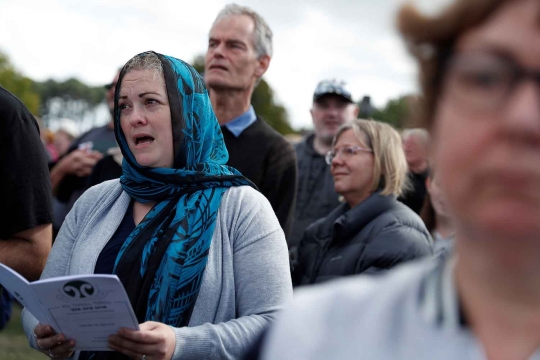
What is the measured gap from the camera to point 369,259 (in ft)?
12.8

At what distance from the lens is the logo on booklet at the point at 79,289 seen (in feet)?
7.35

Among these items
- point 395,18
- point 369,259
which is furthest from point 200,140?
point 395,18

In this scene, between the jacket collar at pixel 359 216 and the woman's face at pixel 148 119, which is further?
the jacket collar at pixel 359 216

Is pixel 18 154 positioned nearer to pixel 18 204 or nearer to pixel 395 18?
pixel 18 204

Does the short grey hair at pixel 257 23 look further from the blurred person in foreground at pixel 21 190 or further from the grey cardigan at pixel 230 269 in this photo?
the grey cardigan at pixel 230 269

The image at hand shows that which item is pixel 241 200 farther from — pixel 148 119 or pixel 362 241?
pixel 362 241

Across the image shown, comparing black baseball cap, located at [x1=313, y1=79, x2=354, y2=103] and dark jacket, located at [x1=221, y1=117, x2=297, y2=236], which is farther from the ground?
black baseball cap, located at [x1=313, y1=79, x2=354, y2=103]

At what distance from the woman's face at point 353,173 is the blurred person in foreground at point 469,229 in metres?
3.48

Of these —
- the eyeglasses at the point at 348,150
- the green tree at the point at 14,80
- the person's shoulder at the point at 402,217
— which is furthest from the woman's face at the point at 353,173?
the green tree at the point at 14,80

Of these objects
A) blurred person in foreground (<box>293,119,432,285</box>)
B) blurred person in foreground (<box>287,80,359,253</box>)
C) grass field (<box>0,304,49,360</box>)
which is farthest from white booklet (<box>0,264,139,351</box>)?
grass field (<box>0,304,49,360</box>)

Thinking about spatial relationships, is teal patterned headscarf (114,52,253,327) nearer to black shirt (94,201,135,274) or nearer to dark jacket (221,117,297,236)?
black shirt (94,201,135,274)

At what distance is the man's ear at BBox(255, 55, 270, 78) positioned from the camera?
479 centimetres

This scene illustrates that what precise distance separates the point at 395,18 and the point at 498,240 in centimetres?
33

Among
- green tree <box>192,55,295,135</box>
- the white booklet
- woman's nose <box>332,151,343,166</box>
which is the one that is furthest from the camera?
green tree <box>192,55,295,135</box>
